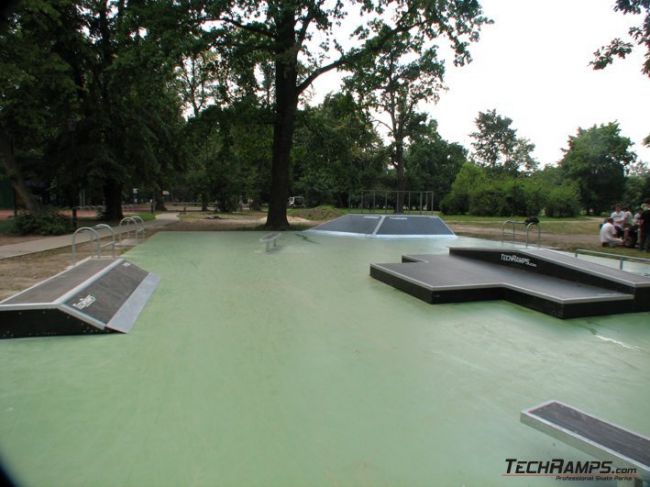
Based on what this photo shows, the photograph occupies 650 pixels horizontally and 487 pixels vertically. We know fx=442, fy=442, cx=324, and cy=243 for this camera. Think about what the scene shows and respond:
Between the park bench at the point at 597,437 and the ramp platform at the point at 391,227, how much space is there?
14.6m

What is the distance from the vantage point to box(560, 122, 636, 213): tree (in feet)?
179

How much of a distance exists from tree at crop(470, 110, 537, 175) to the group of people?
6498 centimetres

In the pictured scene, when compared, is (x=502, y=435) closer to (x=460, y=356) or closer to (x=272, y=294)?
(x=460, y=356)

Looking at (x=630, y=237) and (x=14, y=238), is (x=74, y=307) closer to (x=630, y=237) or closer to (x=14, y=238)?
(x=14, y=238)

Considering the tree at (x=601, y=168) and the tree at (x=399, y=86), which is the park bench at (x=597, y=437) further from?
the tree at (x=601, y=168)

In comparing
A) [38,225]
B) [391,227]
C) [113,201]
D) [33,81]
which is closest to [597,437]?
[391,227]

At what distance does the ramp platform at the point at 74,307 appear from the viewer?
14.8 ft

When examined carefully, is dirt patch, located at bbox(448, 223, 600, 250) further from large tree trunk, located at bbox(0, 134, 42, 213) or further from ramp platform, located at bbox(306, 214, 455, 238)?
large tree trunk, located at bbox(0, 134, 42, 213)

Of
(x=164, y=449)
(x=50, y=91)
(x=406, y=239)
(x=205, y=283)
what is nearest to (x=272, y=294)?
(x=205, y=283)

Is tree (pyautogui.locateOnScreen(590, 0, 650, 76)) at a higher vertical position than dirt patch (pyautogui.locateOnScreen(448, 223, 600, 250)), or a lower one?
higher

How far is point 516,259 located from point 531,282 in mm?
1199

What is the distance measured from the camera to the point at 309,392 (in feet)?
10.9

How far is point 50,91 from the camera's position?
63.8 ft

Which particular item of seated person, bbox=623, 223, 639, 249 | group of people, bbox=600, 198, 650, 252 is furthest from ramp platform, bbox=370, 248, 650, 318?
seated person, bbox=623, 223, 639, 249
